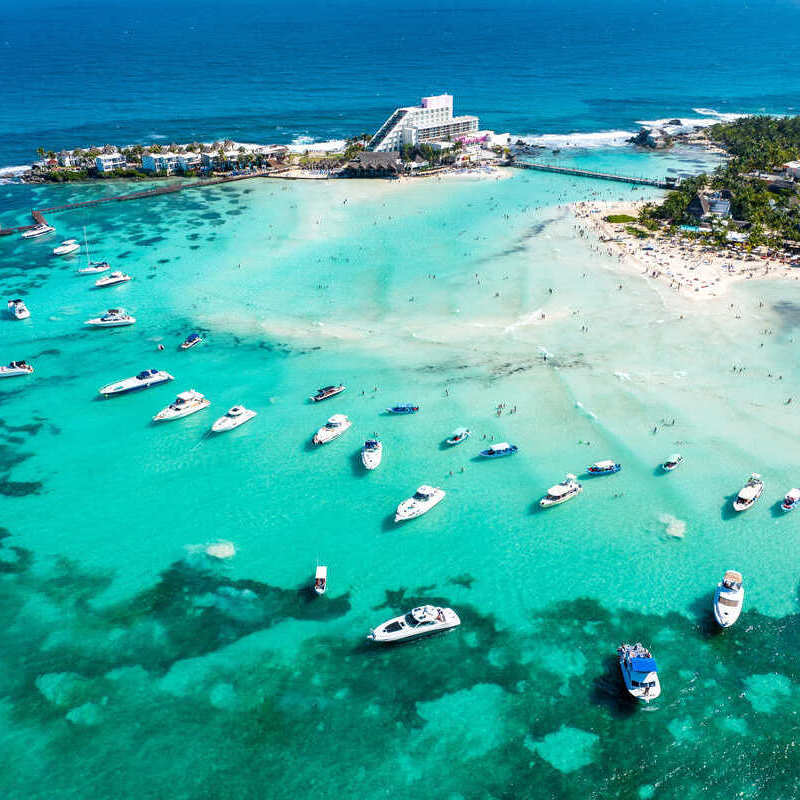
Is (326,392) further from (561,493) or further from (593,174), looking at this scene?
(593,174)

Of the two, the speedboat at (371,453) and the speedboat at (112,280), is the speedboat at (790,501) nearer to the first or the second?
the speedboat at (371,453)

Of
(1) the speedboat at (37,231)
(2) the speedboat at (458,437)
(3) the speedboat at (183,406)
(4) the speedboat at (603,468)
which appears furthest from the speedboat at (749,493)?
(1) the speedboat at (37,231)

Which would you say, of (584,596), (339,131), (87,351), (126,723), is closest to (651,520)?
(584,596)

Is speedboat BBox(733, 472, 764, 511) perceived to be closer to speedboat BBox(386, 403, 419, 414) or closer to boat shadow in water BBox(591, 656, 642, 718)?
boat shadow in water BBox(591, 656, 642, 718)

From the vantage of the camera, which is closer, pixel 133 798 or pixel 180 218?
pixel 133 798

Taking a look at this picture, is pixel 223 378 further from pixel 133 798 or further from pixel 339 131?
pixel 339 131

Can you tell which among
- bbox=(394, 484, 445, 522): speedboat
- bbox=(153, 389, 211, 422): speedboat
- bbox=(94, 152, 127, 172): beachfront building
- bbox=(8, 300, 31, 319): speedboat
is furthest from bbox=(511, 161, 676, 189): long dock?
bbox=(8, 300, 31, 319): speedboat

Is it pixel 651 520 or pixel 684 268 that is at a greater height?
pixel 684 268
